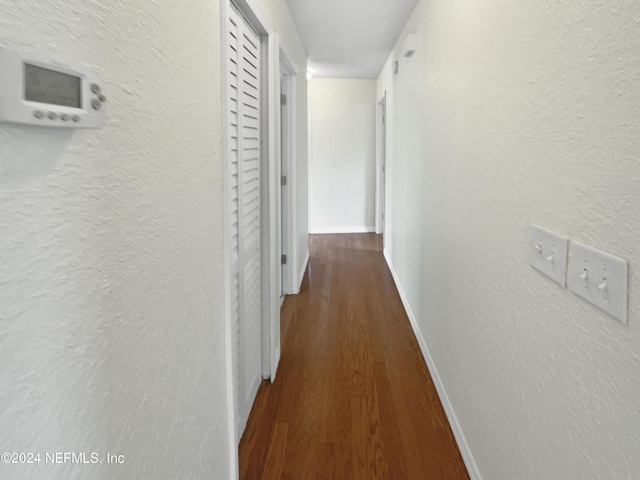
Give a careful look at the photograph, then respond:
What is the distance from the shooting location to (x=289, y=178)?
3.83 meters

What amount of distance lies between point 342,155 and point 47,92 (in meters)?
6.27

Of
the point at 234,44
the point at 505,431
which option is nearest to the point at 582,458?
the point at 505,431

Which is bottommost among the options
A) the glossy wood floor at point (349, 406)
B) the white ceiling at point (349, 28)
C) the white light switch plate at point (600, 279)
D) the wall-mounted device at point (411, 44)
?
the glossy wood floor at point (349, 406)

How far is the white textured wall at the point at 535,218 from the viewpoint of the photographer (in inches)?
31.9

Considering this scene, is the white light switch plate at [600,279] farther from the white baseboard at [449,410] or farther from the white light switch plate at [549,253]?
the white baseboard at [449,410]

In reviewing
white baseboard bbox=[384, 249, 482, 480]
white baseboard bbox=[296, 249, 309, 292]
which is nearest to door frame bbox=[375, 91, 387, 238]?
white baseboard bbox=[296, 249, 309, 292]

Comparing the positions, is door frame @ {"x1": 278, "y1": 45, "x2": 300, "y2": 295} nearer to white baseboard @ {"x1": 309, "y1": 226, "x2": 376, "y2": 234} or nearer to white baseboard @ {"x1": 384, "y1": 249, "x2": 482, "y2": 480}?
white baseboard @ {"x1": 384, "y1": 249, "x2": 482, "y2": 480}

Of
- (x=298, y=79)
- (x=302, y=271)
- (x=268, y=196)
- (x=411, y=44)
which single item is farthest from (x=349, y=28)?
(x=302, y=271)

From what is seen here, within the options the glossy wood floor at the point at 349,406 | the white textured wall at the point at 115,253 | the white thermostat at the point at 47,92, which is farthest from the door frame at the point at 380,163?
the white thermostat at the point at 47,92

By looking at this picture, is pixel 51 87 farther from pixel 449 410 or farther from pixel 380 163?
pixel 380 163

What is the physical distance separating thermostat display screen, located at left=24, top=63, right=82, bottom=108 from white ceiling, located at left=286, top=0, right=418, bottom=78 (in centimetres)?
274

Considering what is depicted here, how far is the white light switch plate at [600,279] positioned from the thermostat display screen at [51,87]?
92 cm

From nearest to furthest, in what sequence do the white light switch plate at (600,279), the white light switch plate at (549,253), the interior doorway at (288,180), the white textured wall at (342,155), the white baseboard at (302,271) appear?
the white light switch plate at (600,279) → the white light switch plate at (549,253) → the interior doorway at (288,180) → the white baseboard at (302,271) → the white textured wall at (342,155)

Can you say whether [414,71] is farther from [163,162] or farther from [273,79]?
[163,162]
